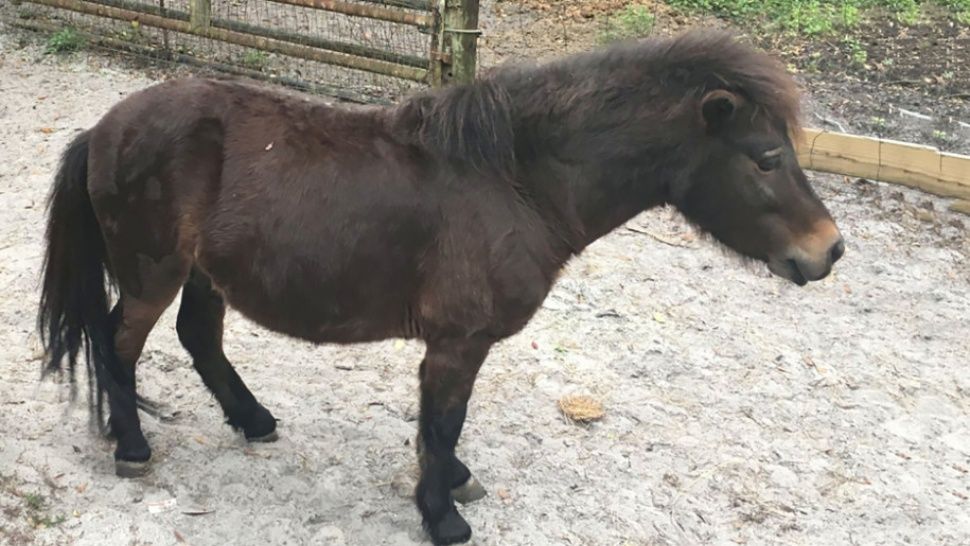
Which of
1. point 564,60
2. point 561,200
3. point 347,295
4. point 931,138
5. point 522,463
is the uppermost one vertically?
point 564,60

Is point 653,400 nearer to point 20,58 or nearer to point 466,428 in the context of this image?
point 466,428

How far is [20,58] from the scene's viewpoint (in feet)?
26.2

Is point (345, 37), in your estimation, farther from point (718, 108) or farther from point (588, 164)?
point (718, 108)

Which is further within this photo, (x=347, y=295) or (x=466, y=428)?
(x=466, y=428)

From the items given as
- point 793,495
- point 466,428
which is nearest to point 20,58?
point 466,428

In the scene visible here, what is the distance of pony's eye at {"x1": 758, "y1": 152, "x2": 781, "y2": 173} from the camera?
279cm

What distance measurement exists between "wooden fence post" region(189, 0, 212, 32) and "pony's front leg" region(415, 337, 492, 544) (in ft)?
18.7

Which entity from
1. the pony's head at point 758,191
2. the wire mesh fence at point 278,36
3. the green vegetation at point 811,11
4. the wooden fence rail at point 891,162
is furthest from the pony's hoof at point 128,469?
the green vegetation at point 811,11

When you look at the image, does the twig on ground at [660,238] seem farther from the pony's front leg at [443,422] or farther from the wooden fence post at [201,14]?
the wooden fence post at [201,14]

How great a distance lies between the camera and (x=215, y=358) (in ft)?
11.9

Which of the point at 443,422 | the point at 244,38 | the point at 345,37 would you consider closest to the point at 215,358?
the point at 443,422

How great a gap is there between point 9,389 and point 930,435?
4.09 m

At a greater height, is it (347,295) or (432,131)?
(432,131)

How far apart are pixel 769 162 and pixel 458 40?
404 centimetres
